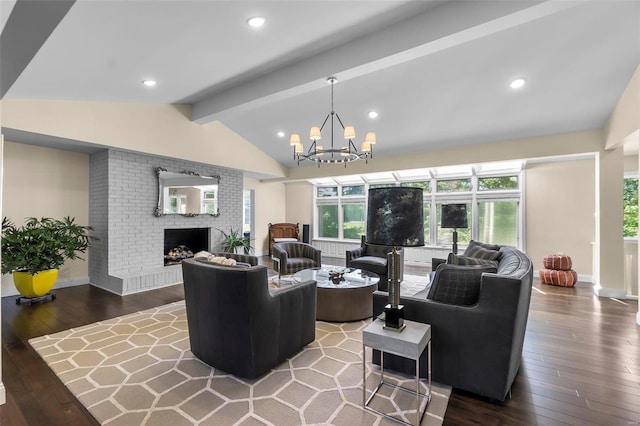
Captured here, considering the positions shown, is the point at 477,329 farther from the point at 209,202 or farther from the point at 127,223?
the point at 209,202

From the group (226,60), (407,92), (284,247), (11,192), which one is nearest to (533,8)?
(407,92)

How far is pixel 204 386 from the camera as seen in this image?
230cm

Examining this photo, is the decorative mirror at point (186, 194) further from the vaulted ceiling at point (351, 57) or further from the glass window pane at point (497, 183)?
the glass window pane at point (497, 183)

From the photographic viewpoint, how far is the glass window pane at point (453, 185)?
7195mm

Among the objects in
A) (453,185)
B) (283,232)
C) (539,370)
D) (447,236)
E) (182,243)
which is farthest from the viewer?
(283,232)

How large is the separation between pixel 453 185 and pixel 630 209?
3.18m

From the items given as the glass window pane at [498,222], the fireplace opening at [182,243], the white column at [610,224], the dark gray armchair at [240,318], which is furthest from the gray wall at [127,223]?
the white column at [610,224]

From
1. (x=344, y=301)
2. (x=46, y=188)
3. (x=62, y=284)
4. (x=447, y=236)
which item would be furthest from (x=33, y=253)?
(x=447, y=236)

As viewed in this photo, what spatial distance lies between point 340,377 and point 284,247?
11.6ft

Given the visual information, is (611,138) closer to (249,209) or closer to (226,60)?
(226,60)

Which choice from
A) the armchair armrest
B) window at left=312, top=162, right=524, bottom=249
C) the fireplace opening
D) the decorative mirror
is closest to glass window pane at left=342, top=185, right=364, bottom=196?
window at left=312, top=162, right=524, bottom=249

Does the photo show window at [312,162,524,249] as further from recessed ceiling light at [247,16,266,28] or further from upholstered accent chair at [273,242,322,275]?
recessed ceiling light at [247,16,266,28]

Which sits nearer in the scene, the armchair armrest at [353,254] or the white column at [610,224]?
the white column at [610,224]

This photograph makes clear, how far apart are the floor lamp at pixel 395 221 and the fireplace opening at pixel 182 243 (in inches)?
206
